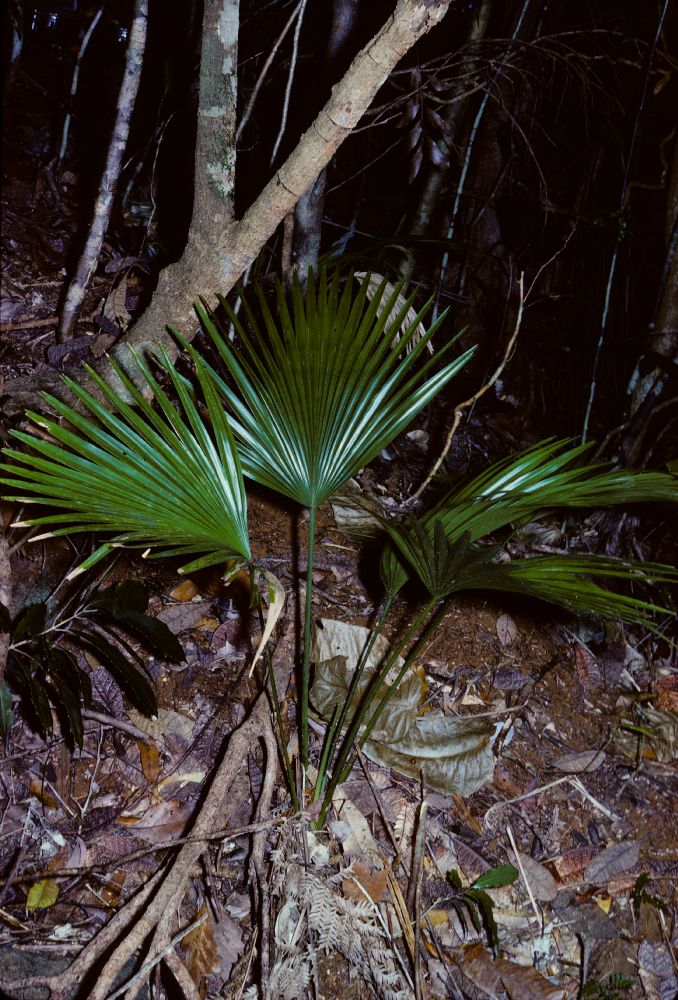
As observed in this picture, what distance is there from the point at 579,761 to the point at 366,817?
807mm

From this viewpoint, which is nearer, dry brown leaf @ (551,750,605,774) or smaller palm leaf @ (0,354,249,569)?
smaller palm leaf @ (0,354,249,569)

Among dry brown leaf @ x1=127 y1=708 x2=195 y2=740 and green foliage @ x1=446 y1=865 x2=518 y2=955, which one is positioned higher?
dry brown leaf @ x1=127 y1=708 x2=195 y2=740

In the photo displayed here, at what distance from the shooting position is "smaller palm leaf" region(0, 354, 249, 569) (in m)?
1.34

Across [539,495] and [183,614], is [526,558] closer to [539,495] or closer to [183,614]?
[539,495]

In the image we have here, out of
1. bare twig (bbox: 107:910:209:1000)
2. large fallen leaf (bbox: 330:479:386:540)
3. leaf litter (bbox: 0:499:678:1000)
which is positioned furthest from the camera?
large fallen leaf (bbox: 330:479:386:540)

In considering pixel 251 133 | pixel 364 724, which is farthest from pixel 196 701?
pixel 251 133

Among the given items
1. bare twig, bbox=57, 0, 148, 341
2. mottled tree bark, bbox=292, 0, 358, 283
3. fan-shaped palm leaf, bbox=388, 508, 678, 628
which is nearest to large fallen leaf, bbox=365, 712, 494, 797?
fan-shaped palm leaf, bbox=388, 508, 678, 628

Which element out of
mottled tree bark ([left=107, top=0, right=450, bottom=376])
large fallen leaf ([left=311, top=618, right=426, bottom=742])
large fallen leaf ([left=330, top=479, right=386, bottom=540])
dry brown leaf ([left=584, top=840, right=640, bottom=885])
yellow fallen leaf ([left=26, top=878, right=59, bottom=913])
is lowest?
yellow fallen leaf ([left=26, top=878, right=59, bottom=913])

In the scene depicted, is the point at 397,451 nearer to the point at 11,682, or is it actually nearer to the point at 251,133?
the point at 251,133

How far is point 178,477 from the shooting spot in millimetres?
1473

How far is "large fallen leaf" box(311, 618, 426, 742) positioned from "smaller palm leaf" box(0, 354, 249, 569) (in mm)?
638

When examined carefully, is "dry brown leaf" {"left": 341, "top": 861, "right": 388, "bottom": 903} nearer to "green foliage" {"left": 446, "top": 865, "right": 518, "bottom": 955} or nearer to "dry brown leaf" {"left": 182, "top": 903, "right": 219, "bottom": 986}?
"green foliage" {"left": 446, "top": 865, "right": 518, "bottom": 955}

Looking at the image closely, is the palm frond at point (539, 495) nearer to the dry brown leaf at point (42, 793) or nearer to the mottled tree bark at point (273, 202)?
the mottled tree bark at point (273, 202)

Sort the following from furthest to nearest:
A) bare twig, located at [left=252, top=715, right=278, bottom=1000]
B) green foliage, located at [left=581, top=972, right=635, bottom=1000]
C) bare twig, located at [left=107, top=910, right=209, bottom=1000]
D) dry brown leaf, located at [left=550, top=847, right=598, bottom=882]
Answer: dry brown leaf, located at [left=550, top=847, right=598, bottom=882], green foliage, located at [left=581, top=972, right=635, bottom=1000], bare twig, located at [left=252, top=715, right=278, bottom=1000], bare twig, located at [left=107, top=910, right=209, bottom=1000]
